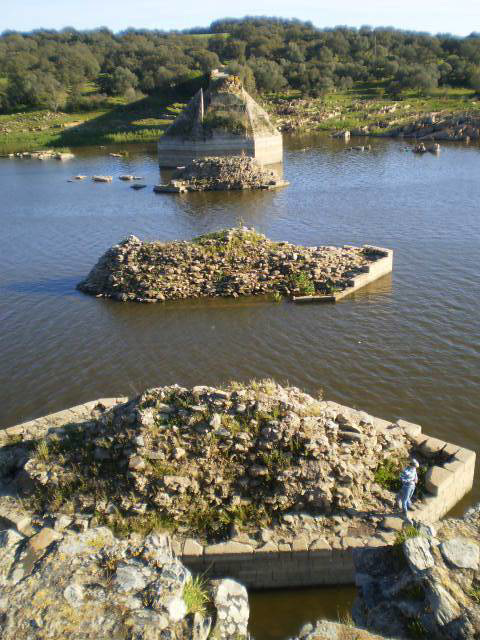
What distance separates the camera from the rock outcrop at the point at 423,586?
573 centimetres

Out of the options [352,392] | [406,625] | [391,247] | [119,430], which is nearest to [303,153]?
[391,247]

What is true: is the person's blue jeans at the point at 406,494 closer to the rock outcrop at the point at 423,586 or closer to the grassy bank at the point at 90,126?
the rock outcrop at the point at 423,586

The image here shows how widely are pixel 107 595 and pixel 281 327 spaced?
Answer: 1345cm

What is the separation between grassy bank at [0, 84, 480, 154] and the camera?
80250 millimetres

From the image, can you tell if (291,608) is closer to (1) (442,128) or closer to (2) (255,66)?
(1) (442,128)

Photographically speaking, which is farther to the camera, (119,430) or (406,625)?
(119,430)

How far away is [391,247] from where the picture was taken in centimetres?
2714

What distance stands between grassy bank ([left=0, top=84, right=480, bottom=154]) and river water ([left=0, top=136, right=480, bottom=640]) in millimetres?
48021

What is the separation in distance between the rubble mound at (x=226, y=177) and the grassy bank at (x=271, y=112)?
3573 centimetres

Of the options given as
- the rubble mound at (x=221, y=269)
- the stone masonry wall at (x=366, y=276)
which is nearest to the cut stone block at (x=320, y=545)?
the stone masonry wall at (x=366, y=276)

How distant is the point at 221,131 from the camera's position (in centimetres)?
5672

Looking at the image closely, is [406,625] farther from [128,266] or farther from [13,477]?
[128,266]

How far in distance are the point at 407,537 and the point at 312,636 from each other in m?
2.14

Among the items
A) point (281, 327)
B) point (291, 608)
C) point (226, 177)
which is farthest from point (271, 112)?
point (291, 608)
